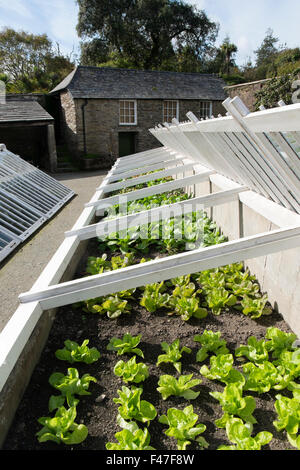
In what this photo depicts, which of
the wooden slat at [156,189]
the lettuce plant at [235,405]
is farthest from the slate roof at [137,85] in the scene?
the lettuce plant at [235,405]

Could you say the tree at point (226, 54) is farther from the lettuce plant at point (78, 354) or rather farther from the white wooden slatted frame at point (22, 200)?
the lettuce plant at point (78, 354)

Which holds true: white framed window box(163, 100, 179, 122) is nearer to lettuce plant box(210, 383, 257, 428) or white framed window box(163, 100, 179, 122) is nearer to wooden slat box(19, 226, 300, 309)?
wooden slat box(19, 226, 300, 309)

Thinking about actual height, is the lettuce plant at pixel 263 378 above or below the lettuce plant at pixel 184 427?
above

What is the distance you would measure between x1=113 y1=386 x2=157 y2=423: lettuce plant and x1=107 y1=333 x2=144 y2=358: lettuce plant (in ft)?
1.31

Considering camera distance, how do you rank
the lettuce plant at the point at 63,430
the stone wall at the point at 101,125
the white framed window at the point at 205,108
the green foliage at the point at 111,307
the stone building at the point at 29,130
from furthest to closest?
the white framed window at the point at 205,108 → the stone wall at the point at 101,125 → the stone building at the point at 29,130 → the green foliage at the point at 111,307 → the lettuce plant at the point at 63,430

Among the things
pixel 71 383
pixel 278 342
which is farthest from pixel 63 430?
pixel 278 342

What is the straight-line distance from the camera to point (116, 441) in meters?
1.58

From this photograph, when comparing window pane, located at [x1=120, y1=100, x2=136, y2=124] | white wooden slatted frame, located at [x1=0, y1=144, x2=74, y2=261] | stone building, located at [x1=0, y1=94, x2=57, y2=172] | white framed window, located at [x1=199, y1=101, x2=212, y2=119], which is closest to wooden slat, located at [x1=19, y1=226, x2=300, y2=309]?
white wooden slatted frame, located at [x1=0, y1=144, x2=74, y2=261]

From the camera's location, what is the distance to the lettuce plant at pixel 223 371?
1.82 m

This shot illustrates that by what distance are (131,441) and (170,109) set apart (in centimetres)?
2001

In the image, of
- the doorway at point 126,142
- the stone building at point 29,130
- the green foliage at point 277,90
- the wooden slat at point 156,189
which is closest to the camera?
the wooden slat at point 156,189

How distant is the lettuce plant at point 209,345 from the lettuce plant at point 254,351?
0.10 meters

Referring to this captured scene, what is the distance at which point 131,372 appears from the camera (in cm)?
188

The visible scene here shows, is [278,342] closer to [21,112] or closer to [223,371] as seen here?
[223,371]
